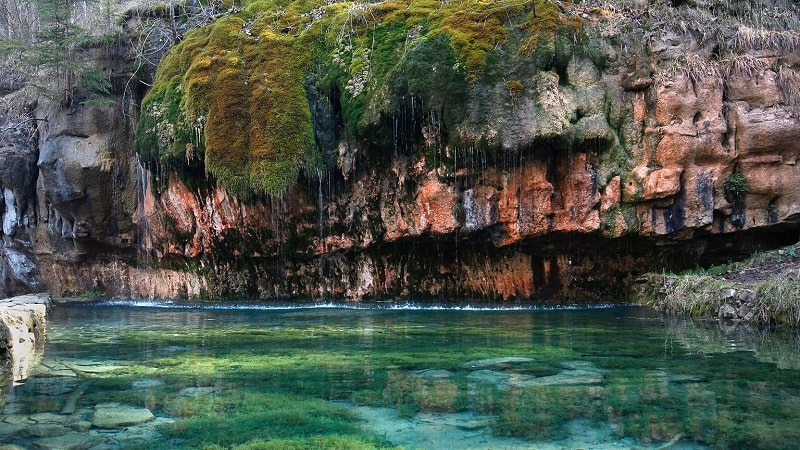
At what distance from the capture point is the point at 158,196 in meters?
18.0

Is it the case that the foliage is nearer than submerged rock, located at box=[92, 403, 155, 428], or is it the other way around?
submerged rock, located at box=[92, 403, 155, 428]

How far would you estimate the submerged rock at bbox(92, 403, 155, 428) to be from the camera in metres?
5.25

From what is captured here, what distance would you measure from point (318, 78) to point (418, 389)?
11.3 m

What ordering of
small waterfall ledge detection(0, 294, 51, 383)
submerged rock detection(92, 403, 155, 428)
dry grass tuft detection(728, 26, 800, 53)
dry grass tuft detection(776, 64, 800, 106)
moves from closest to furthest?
submerged rock detection(92, 403, 155, 428) → small waterfall ledge detection(0, 294, 51, 383) → dry grass tuft detection(776, 64, 800, 106) → dry grass tuft detection(728, 26, 800, 53)

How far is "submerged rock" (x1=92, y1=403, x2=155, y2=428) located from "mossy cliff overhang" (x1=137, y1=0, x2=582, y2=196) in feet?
32.5

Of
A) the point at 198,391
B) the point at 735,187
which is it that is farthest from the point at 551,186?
the point at 198,391

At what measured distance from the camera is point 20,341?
29.4ft

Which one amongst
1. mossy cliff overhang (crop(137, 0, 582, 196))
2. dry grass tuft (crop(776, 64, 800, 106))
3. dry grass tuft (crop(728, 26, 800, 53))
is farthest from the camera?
dry grass tuft (crop(728, 26, 800, 53))

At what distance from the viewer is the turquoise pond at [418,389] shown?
193 inches

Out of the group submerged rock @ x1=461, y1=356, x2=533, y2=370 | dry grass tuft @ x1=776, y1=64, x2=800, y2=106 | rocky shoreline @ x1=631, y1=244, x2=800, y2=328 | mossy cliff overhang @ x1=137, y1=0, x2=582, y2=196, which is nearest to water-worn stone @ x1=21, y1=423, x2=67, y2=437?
submerged rock @ x1=461, y1=356, x2=533, y2=370

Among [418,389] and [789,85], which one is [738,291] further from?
[418,389]

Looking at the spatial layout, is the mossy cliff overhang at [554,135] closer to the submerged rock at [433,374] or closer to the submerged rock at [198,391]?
the submerged rock at [433,374]

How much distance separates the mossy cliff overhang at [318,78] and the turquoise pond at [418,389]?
5683mm

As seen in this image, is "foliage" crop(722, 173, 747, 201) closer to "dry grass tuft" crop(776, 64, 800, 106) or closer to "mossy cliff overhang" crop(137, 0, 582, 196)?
"dry grass tuft" crop(776, 64, 800, 106)
